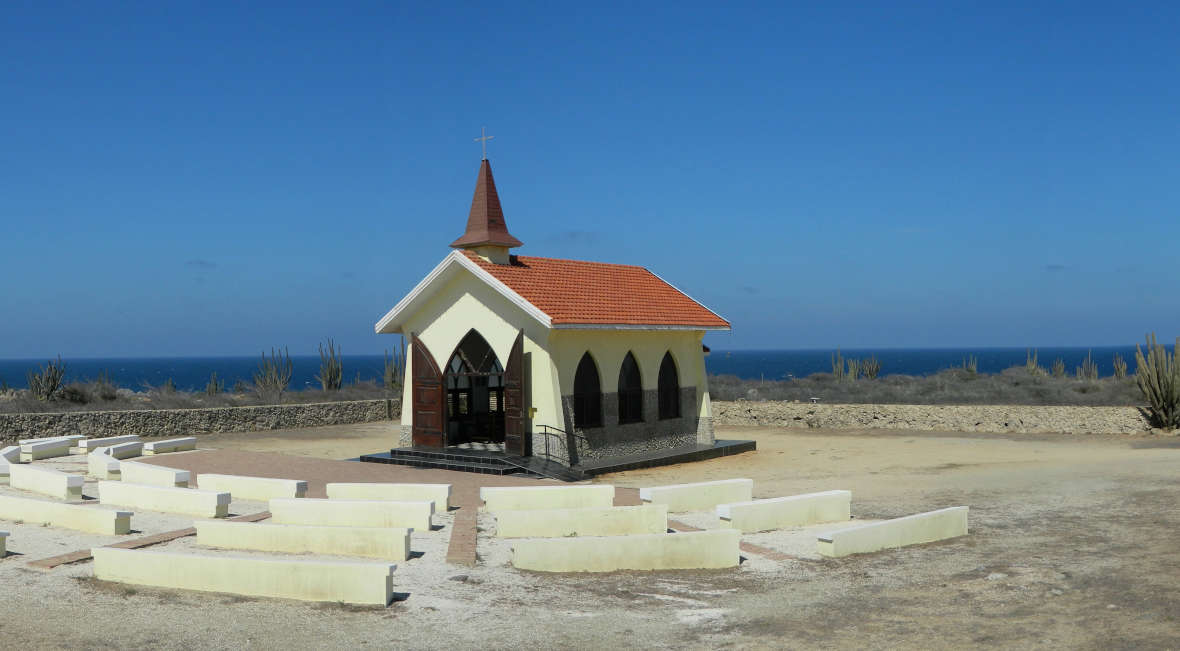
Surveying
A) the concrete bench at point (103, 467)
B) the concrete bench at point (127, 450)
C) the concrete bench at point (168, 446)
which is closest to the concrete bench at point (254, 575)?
the concrete bench at point (103, 467)

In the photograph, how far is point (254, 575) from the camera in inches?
372

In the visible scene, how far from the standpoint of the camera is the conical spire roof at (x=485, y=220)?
864 inches

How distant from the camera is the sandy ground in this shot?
27.2 feet

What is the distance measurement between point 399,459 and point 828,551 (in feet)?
39.9

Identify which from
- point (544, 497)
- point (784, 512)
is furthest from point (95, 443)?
point (784, 512)

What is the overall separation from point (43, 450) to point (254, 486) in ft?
28.6

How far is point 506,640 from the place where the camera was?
8.25 meters

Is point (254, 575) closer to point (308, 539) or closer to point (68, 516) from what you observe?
point (308, 539)

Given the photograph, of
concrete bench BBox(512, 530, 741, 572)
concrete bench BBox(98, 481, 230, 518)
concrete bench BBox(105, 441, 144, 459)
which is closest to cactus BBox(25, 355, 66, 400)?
concrete bench BBox(105, 441, 144, 459)

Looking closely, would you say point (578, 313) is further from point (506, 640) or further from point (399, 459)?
point (506, 640)

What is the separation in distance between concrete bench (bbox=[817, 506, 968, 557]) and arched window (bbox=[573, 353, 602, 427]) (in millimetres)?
9221

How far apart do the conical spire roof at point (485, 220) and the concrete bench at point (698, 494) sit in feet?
28.3

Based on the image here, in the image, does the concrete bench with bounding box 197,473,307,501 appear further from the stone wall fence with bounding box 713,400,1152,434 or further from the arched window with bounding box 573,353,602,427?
the stone wall fence with bounding box 713,400,1152,434

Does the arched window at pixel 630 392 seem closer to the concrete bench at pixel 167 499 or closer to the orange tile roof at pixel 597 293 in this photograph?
the orange tile roof at pixel 597 293
